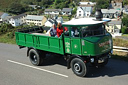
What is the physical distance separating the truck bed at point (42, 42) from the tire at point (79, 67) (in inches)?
31.9

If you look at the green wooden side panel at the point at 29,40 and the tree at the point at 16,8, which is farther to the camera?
the tree at the point at 16,8

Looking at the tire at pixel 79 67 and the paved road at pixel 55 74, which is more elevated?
the tire at pixel 79 67

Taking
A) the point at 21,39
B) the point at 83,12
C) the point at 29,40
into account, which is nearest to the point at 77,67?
the point at 29,40

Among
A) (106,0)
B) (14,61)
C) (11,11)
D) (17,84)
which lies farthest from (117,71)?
(11,11)

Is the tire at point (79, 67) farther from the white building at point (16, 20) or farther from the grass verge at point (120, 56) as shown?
the white building at point (16, 20)

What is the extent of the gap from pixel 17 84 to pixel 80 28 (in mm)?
3639

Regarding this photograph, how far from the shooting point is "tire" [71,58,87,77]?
21.9 ft

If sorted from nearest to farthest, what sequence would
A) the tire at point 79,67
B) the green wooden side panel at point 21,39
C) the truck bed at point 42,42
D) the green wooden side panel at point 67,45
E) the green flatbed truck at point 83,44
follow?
1. the green flatbed truck at point 83,44
2. the tire at point 79,67
3. the green wooden side panel at point 67,45
4. the truck bed at point 42,42
5. the green wooden side panel at point 21,39

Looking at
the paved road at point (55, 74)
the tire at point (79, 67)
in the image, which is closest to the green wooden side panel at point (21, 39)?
the paved road at point (55, 74)

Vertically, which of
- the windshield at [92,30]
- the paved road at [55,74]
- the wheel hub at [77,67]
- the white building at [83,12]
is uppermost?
the white building at [83,12]

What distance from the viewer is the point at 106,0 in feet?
315

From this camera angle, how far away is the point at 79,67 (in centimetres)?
680

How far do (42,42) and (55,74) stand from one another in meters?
1.88

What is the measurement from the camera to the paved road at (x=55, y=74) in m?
6.52
